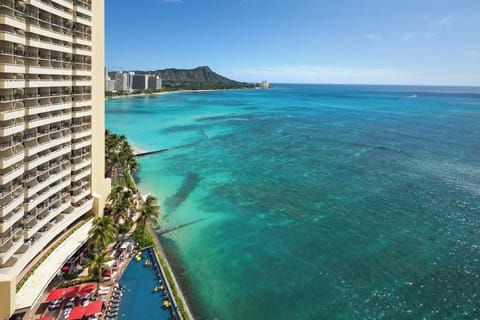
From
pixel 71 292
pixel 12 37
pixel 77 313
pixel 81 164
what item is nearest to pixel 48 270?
pixel 71 292

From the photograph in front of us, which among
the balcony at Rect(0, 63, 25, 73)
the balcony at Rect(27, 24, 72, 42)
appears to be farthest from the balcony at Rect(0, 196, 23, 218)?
the balcony at Rect(27, 24, 72, 42)

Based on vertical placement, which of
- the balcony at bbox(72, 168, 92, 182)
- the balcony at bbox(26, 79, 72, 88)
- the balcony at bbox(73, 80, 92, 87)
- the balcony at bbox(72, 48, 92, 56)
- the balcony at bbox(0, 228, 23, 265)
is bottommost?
the balcony at bbox(0, 228, 23, 265)

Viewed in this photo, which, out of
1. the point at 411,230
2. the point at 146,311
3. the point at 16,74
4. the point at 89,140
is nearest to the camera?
the point at 16,74

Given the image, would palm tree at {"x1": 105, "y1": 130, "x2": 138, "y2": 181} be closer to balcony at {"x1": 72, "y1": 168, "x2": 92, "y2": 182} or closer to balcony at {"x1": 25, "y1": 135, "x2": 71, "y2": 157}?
balcony at {"x1": 72, "y1": 168, "x2": 92, "y2": 182}

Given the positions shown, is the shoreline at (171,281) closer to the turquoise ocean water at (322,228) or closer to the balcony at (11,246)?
the turquoise ocean water at (322,228)

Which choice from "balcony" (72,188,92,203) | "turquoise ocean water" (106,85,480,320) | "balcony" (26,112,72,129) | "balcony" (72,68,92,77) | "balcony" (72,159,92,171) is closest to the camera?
"balcony" (26,112,72,129)

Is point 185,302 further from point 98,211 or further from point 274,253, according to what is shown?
point 98,211

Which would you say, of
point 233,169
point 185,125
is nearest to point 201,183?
point 233,169
